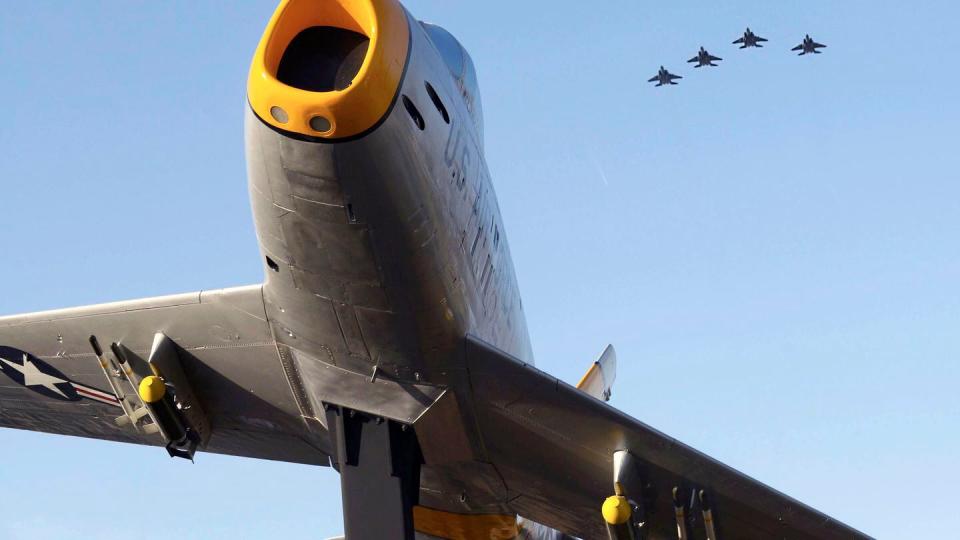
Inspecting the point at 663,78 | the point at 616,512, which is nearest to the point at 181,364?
the point at 616,512

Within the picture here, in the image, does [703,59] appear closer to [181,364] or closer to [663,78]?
[663,78]

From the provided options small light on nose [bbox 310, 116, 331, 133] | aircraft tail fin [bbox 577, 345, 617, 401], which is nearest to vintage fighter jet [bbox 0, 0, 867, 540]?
small light on nose [bbox 310, 116, 331, 133]

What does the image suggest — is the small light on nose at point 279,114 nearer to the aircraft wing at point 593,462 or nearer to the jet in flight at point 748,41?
the aircraft wing at point 593,462

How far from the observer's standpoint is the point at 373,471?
48.1ft

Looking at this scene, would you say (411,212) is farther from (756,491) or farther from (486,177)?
(756,491)

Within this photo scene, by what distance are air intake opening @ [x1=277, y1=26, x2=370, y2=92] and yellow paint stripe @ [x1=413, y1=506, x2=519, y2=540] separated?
6.40 metres

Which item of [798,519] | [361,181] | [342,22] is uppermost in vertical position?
[342,22]

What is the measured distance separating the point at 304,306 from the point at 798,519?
609 cm

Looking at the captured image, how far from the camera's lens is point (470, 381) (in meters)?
14.4

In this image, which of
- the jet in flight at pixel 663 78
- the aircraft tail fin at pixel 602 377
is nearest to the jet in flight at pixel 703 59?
the jet in flight at pixel 663 78

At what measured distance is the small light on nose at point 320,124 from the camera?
464 inches

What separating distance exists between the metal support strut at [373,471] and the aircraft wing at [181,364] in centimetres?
110

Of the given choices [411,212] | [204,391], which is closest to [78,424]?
[204,391]

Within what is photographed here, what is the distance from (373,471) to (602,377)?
853 centimetres
